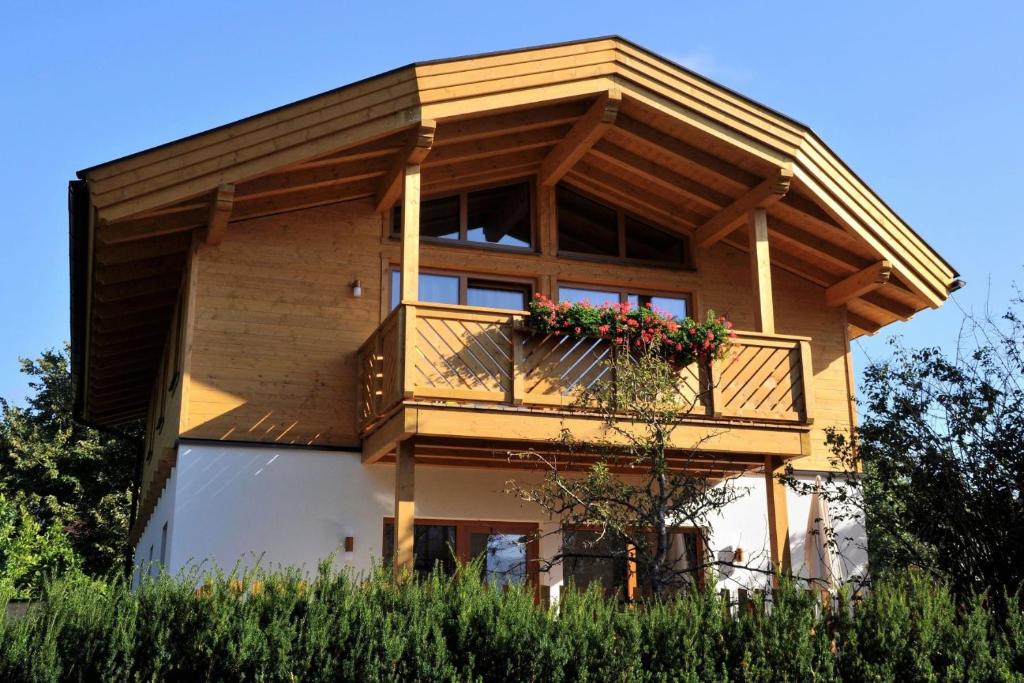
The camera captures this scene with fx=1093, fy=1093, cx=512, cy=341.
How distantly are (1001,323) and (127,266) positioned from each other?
28.2 ft

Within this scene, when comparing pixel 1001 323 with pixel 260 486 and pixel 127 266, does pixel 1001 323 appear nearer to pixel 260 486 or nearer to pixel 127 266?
pixel 260 486

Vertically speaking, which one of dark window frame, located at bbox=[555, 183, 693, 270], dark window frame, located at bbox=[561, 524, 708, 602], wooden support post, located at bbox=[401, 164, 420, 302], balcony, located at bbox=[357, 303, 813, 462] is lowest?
dark window frame, located at bbox=[561, 524, 708, 602]

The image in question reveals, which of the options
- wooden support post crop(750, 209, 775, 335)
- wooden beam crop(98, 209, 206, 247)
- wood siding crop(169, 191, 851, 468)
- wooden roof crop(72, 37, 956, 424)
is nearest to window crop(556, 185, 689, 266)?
wooden roof crop(72, 37, 956, 424)

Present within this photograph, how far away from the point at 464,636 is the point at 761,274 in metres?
6.12

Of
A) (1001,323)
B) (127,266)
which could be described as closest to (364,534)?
(127,266)

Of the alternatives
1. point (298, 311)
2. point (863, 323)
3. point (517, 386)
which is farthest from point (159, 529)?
point (863, 323)

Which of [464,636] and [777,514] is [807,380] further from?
[464,636]

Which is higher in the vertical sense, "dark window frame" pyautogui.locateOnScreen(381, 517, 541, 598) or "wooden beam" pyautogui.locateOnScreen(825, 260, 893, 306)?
"wooden beam" pyautogui.locateOnScreen(825, 260, 893, 306)

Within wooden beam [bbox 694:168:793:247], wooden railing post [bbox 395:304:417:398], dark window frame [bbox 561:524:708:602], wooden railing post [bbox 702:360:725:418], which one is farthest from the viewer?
wooden beam [bbox 694:168:793:247]

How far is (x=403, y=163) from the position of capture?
10961mm

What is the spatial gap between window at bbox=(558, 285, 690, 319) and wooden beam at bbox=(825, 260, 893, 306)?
1915mm

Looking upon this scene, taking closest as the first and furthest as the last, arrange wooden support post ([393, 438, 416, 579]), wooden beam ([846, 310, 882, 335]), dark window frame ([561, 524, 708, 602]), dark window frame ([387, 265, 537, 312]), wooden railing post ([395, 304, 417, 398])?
wooden railing post ([395, 304, 417, 398])
wooden support post ([393, 438, 416, 579])
dark window frame ([561, 524, 708, 602])
dark window frame ([387, 265, 537, 312])
wooden beam ([846, 310, 882, 335])

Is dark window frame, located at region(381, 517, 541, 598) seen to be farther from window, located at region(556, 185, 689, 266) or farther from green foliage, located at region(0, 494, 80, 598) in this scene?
green foliage, located at region(0, 494, 80, 598)

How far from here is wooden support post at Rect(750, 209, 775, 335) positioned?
1144cm
